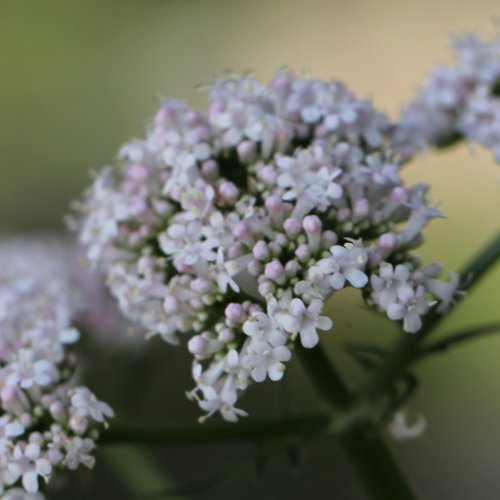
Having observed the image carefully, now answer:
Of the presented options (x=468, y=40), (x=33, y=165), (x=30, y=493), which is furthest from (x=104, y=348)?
(x=33, y=165)

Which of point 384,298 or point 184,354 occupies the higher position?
point 384,298

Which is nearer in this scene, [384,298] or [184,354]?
[384,298]

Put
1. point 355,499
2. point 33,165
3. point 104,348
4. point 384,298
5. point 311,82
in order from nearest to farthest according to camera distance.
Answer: point 384,298
point 311,82
point 104,348
point 355,499
point 33,165

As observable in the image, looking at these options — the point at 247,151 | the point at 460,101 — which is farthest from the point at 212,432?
the point at 460,101

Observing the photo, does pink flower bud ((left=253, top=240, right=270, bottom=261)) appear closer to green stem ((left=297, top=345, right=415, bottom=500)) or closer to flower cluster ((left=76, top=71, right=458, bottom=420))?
flower cluster ((left=76, top=71, right=458, bottom=420))

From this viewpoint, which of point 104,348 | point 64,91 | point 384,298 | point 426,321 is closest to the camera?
point 384,298

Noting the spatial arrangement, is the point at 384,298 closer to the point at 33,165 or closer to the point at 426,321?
the point at 426,321

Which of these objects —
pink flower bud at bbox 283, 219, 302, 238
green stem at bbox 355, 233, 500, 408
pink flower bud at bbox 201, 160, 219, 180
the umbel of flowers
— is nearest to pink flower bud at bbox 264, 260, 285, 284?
the umbel of flowers
